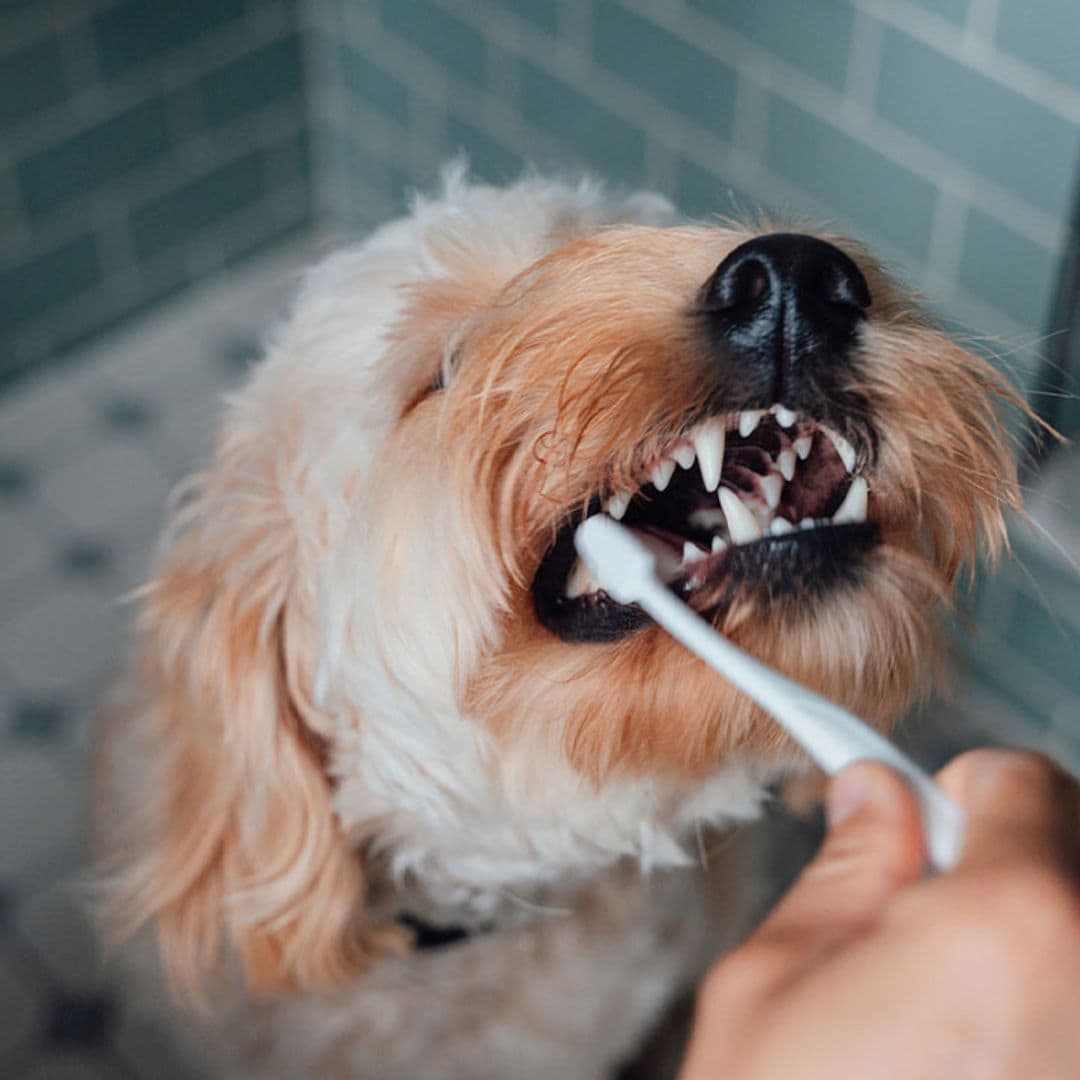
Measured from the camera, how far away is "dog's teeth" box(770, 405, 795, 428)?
0.91 meters

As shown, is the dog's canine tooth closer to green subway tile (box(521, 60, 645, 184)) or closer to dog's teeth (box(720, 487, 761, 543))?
dog's teeth (box(720, 487, 761, 543))

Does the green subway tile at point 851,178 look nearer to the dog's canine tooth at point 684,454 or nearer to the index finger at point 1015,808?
the dog's canine tooth at point 684,454

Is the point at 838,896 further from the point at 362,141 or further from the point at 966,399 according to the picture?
the point at 362,141

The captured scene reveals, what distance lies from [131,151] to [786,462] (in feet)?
5.41

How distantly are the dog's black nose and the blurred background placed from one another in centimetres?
63

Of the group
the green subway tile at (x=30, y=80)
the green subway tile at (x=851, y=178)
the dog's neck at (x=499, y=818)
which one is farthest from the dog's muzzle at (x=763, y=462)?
the green subway tile at (x=30, y=80)

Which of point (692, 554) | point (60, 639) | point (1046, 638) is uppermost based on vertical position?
point (692, 554)

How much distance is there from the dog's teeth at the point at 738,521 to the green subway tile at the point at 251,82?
1689 mm

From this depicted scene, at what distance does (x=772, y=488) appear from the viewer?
39.7 inches

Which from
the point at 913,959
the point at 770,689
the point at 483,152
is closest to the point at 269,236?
the point at 483,152

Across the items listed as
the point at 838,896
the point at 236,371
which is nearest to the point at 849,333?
the point at 838,896

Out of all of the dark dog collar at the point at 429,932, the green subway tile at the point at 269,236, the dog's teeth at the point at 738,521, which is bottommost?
the green subway tile at the point at 269,236

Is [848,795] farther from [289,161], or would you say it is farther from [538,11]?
[289,161]

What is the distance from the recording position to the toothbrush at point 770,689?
61 cm
